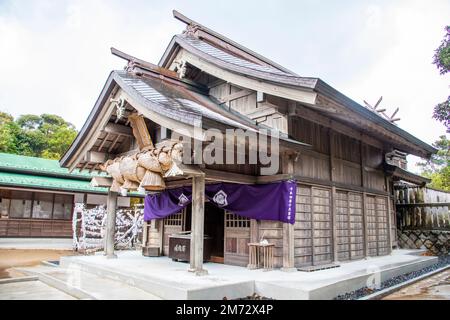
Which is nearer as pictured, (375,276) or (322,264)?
(375,276)

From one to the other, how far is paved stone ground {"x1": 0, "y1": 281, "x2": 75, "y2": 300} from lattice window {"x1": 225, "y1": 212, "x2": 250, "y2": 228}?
409 centimetres

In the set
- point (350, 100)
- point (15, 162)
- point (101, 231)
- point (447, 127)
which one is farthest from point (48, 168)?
point (447, 127)

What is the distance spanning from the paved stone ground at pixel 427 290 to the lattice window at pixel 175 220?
601 centimetres

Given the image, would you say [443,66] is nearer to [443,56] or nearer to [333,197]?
[443,56]

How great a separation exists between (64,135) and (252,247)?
33.7 m

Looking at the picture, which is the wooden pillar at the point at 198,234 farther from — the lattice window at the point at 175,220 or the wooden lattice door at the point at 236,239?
the lattice window at the point at 175,220

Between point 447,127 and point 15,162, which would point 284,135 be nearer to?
point 447,127

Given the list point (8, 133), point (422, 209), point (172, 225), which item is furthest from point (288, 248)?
point (8, 133)

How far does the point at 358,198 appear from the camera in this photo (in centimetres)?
1083

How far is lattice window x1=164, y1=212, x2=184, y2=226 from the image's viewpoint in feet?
35.0

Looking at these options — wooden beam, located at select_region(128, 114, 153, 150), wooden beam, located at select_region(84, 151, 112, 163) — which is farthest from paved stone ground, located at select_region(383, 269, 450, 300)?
wooden beam, located at select_region(84, 151, 112, 163)
